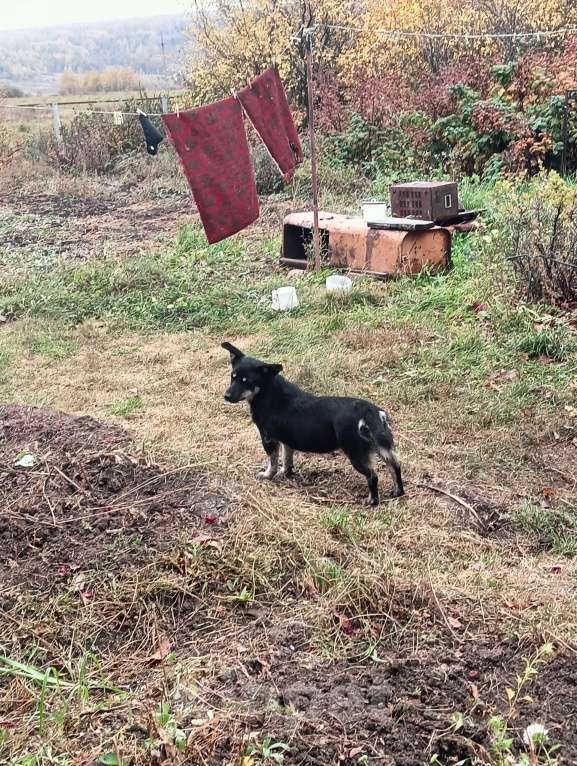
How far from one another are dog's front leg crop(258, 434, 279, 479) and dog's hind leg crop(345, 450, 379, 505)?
56 cm

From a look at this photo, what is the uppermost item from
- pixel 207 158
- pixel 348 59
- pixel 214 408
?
pixel 348 59

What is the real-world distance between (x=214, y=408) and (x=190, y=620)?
2.96 m

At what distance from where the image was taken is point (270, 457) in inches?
193

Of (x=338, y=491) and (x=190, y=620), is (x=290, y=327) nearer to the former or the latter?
(x=338, y=491)

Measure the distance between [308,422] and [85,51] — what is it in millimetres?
148809

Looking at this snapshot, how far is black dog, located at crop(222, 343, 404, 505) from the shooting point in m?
4.48

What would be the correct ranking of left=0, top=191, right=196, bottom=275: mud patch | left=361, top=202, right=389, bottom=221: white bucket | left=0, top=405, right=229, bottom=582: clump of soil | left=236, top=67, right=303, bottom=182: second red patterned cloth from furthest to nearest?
left=0, top=191, right=196, bottom=275: mud patch → left=361, top=202, right=389, bottom=221: white bucket → left=236, top=67, right=303, bottom=182: second red patterned cloth → left=0, top=405, right=229, bottom=582: clump of soil

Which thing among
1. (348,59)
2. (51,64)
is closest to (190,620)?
(348,59)

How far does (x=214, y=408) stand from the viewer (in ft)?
20.3

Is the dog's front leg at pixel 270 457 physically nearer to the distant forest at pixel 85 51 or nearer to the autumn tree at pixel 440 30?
the autumn tree at pixel 440 30

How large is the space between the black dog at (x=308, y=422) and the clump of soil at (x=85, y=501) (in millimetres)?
585

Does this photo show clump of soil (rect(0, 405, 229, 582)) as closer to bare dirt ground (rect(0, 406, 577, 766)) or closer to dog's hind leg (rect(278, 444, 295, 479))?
bare dirt ground (rect(0, 406, 577, 766))

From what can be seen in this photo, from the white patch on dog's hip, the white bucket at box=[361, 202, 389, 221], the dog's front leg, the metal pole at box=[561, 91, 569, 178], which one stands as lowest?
the dog's front leg

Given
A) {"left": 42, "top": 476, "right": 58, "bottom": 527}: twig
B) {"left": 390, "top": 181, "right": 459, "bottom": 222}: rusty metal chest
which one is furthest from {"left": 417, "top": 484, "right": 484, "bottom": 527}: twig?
{"left": 390, "top": 181, "right": 459, "bottom": 222}: rusty metal chest
